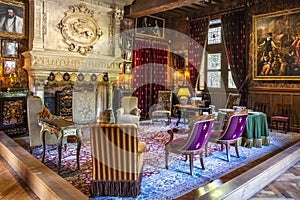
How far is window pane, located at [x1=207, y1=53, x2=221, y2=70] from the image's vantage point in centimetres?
983

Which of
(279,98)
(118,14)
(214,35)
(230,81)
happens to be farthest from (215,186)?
(214,35)

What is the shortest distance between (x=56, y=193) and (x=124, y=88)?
691 centimetres

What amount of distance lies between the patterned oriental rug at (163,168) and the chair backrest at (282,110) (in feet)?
5.85

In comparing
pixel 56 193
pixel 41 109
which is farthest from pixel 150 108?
pixel 56 193

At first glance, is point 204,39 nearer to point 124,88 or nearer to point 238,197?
point 124,88

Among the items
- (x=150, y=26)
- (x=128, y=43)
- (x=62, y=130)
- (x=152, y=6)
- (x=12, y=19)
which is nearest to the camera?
(x=62, y=130)

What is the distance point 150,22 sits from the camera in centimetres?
1038

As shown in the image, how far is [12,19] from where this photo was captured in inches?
271

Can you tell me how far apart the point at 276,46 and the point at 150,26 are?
185 inches

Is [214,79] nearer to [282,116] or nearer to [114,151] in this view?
[282,116]

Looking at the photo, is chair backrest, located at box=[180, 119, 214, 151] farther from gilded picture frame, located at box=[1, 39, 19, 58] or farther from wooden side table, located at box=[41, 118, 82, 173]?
gilded picture frame, located at box=[1, 39, 19, 58]

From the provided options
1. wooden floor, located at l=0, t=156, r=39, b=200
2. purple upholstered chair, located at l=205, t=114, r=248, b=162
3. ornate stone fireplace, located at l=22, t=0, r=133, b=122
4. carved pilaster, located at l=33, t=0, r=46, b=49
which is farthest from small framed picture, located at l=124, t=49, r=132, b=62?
wooden floor, located at l=0, t=156, r=39, b=200

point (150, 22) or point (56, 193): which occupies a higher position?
point (150, 22)

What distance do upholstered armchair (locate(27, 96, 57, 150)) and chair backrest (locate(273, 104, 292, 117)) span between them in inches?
259
